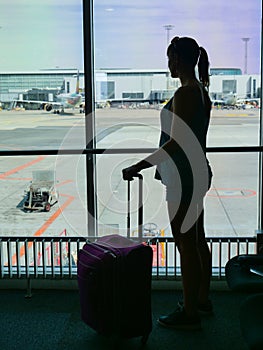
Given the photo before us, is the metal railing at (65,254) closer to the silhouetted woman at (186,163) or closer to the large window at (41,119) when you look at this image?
the large window at (41,119)

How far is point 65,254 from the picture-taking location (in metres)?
3.13

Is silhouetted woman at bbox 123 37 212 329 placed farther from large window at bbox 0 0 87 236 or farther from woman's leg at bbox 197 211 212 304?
large window at bbox 0 0 87 236

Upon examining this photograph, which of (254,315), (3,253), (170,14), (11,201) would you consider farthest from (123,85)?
(254,315)

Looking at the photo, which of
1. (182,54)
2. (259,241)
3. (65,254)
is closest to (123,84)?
(182,54)

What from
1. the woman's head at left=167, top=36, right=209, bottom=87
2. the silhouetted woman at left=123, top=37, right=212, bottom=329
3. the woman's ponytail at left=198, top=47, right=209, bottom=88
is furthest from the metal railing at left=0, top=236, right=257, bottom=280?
the woman's head at left=167, top=36, right=209, bottom=87

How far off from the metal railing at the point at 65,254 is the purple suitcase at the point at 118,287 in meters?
0.72

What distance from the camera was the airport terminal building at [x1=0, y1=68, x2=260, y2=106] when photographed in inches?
121

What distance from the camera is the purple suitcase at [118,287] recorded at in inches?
89.2

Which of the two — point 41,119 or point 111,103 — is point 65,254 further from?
point 111,103

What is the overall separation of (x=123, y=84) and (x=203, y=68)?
0.71 metres

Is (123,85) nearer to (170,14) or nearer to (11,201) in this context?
(170,14)

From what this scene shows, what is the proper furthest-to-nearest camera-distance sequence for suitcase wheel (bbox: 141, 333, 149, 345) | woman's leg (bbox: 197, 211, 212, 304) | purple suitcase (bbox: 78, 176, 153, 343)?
woman's leg (bbox: 197, 211, 212, 304) → suitcase wheel (bbox: 141, 333, 149, 345) → purple suitcase (bbox: 78, 176, 153, 343)

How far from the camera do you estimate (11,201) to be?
319cm

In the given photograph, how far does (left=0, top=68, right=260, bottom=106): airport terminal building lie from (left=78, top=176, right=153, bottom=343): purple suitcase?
114 centimetres
